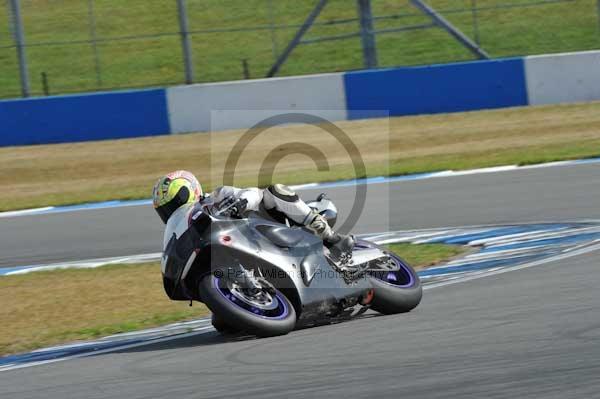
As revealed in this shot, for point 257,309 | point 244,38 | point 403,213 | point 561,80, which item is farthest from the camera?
point 244,38

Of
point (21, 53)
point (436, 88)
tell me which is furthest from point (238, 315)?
point (21, 53)

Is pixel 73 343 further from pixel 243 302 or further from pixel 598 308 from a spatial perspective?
pixel 598 308

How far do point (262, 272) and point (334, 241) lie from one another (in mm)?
546

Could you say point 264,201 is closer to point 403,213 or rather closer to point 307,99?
point 403,213

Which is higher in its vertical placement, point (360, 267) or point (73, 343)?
point (360, 267)

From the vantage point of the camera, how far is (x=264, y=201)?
22.7ft

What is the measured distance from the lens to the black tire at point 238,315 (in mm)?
6430

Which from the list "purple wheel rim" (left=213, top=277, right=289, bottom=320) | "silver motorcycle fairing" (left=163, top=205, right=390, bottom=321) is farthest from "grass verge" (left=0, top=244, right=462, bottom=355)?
"purple wheel rim" (left=213, top=277, right=289, bottom=320)

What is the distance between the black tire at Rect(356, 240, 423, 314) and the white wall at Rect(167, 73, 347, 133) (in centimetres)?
1213

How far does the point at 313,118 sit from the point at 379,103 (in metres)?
1.30

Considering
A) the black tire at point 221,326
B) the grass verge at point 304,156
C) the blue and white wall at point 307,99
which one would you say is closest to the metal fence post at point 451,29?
the blue and white wall at point 307,99

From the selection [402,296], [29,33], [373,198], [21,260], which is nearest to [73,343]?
[402,296]

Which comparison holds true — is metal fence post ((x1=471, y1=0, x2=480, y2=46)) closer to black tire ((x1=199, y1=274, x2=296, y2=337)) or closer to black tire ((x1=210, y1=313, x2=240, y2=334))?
black tire ((x1=210, y1=313, x2=240, y2=334))

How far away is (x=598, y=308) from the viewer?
6.41m
